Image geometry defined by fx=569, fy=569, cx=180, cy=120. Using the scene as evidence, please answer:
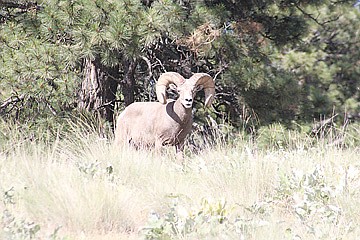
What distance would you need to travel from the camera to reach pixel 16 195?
16.2 ft

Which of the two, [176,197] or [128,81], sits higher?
[128,81]

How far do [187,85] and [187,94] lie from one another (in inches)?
6.4

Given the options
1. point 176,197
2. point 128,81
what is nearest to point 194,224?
point 176,197

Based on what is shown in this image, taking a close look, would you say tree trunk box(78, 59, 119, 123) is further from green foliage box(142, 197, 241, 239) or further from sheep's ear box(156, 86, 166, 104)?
green foliage box(142, 197, 241, 239)

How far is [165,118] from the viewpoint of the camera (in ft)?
24.8

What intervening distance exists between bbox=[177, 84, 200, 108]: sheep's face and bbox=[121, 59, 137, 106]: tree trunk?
2248mm

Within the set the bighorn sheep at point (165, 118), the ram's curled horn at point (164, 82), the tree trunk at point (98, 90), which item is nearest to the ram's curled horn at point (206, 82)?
the bighorn sheep at point (165, 118)

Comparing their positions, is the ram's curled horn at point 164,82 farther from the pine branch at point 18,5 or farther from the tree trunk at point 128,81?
the pine branch at point 18,5

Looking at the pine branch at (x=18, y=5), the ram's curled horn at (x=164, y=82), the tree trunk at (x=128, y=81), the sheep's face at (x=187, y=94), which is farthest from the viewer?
the tree trunk at (x=128, y=81)

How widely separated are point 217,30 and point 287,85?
1883 millimetres

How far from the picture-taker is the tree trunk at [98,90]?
32.7 ft

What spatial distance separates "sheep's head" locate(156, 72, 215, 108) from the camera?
7.37 metres

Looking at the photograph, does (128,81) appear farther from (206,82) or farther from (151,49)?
(206,82)

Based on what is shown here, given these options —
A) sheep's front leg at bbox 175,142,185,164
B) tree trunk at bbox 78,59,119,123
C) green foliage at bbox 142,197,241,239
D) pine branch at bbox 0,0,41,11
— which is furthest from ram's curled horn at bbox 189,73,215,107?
pine branch at bbox 0,0,41,11
